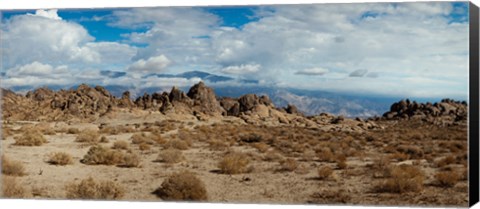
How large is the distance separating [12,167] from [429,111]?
8.29 m

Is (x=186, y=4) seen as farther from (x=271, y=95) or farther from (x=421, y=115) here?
(x=421, y=115)

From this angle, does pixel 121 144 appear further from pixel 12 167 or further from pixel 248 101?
pixel 248 101

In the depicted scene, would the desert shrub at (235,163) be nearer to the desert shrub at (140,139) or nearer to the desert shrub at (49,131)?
the desert shrub at (140,139)

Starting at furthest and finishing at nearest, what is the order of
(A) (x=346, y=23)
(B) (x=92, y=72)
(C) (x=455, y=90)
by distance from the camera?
1. (B) (x=92, y=72)
2. (A) (x=346, y=23)
3. (C) (x=455, y=90)

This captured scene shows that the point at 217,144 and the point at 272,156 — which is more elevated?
the point at 217,144

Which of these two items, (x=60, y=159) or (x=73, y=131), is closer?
(x=73, y=131)

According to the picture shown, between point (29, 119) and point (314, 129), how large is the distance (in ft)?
19.1

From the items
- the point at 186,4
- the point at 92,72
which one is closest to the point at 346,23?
the point at 186,4

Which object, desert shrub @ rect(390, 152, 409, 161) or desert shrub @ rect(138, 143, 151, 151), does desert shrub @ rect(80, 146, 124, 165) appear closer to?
desert shrub @ rect(138, 143, 151, 151)

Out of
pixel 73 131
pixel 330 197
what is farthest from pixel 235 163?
pixel 73 131

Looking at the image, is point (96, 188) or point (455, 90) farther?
point (96, 188)

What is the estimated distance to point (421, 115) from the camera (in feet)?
47.3

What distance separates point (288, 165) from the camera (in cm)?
1526

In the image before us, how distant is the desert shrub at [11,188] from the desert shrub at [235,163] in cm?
402
